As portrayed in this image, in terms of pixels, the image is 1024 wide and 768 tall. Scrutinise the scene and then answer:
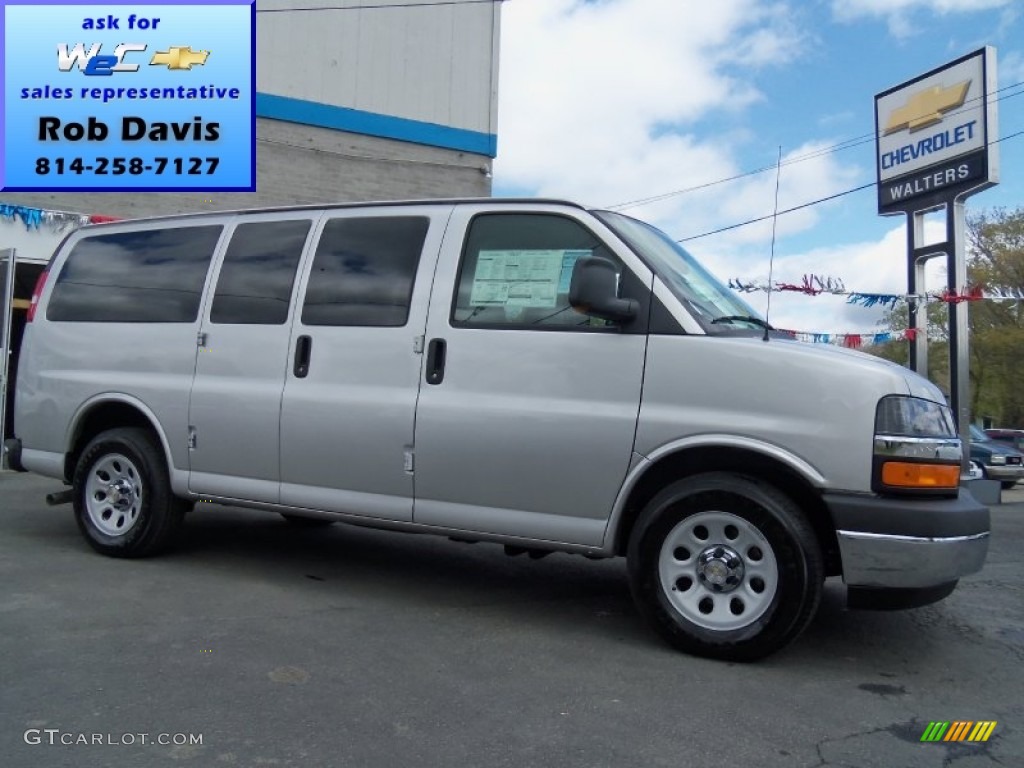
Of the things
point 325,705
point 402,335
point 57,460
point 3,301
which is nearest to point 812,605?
point 325,705

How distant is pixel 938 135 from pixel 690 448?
596 inches

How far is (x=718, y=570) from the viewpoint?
408 cm

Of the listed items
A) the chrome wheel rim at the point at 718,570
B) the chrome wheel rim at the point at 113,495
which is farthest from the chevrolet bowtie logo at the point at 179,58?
the chrome wheel rim at the point at 718,570

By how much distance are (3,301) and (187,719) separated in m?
9.23

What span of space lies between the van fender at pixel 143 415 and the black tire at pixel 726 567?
301cm

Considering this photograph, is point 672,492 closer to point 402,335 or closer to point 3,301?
point 402,335

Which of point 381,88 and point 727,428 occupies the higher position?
point 381,88

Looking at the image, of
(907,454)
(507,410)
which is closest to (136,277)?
(507,410)

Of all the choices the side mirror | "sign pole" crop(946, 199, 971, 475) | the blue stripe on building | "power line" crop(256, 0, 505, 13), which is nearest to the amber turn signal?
the side mirror

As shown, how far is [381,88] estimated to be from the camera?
17078 mm

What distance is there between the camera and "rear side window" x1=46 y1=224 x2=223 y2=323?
5.86 meters

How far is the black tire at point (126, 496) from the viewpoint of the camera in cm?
571

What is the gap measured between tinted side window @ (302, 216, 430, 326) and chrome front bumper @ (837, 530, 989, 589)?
2554mm

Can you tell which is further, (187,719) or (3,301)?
(3,301)
